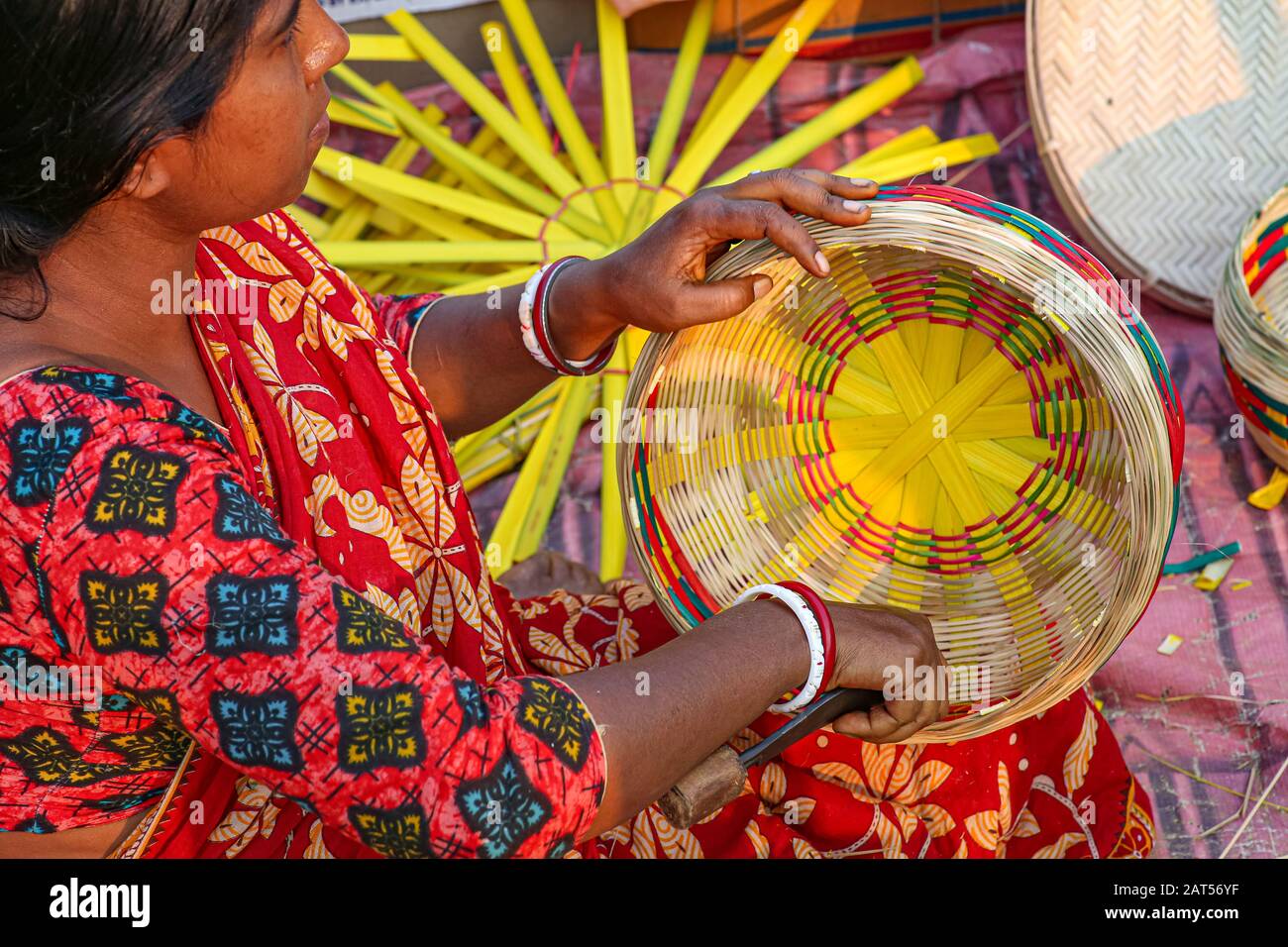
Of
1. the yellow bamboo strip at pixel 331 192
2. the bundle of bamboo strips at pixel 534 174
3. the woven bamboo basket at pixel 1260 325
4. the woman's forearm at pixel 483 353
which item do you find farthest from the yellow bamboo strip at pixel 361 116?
the woven bamboo basket at pixel 1260 325

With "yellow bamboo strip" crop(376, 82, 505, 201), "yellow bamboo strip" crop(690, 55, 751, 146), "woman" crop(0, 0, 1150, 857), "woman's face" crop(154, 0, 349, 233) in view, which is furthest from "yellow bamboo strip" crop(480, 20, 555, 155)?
"woman's face" crop(154, 0, 349, 233)

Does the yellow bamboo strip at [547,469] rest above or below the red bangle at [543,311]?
below

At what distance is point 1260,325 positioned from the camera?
1.66m

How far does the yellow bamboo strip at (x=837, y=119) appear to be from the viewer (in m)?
2.19

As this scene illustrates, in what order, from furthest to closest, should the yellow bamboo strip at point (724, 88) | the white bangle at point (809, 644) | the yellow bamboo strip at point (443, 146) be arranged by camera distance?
the yellow bamboo strip at point (724, 88), the yellow bamboo strip at point (443, 146), the white bangle at point (809, 644)

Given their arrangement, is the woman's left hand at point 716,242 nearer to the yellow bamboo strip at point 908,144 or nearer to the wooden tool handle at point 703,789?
the wooden tool handle at point 703,789

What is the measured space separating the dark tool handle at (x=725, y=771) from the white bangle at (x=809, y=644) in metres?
0.01

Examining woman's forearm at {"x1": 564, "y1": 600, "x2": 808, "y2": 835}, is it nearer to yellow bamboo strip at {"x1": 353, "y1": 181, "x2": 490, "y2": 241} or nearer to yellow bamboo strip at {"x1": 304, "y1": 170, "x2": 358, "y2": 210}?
yellow bamboo strip at {"x1": 353, "y1": 181, "x2": 490, "y2": 241}

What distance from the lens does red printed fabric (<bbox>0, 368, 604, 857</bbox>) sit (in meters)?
0.82

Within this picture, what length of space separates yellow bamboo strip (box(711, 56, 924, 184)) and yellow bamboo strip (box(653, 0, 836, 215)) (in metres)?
0.05

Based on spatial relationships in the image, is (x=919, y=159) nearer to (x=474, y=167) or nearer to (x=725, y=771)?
(x=474, y=167)
